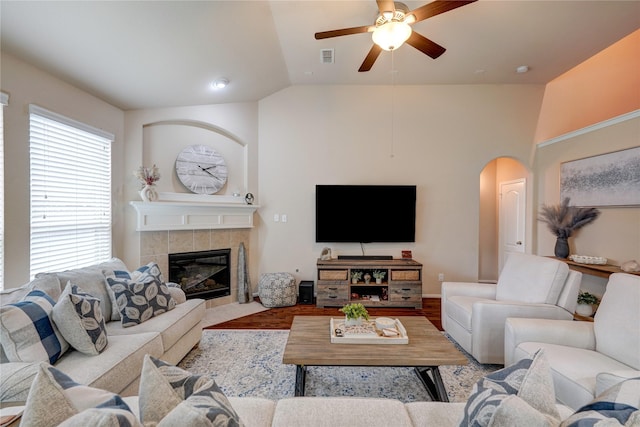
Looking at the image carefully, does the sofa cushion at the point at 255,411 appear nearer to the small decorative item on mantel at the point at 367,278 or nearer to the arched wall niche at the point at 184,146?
the small decorative item on mantel at the point at 367,278

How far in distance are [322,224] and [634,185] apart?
373 cm

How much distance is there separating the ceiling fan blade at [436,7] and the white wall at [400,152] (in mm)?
2266

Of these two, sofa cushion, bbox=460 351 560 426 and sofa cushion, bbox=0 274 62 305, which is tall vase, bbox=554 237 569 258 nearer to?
sofa cushion, bbox=460 351 560 426

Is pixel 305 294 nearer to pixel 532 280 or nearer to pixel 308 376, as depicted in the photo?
pixel 308 376

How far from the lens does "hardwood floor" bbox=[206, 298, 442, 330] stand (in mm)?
3254

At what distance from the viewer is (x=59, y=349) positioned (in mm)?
1591

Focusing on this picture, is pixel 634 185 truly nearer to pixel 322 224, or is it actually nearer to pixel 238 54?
pixel 322 224

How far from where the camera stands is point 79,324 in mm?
1636

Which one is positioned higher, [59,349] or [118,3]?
[118,3]

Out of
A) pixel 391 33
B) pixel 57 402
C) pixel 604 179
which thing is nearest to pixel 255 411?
pixel 57 402

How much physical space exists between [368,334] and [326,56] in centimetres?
330

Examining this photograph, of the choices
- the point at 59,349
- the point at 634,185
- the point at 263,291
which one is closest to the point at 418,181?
the point at 634,185

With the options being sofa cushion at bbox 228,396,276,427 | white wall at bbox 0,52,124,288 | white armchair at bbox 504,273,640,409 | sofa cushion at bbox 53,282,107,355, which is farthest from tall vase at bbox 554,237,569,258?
white wall at bbox 0,52,124,288

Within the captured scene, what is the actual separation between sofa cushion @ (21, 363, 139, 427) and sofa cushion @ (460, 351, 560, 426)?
3.10 feet
